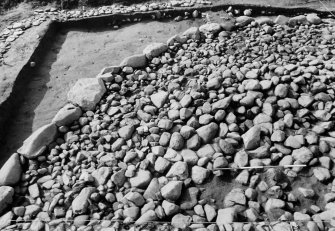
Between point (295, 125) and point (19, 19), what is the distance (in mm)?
4531

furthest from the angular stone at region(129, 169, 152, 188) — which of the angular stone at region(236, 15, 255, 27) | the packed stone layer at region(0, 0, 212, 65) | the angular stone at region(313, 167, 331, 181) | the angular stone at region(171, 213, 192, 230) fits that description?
the packed stone layer at region(0, 0, 212, 65)

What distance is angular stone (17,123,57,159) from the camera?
3.55 meters

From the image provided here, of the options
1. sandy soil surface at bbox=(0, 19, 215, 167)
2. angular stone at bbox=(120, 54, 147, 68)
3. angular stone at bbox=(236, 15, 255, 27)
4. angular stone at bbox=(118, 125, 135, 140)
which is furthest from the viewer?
angular stone at bbox=(236, 15, 255, 27)

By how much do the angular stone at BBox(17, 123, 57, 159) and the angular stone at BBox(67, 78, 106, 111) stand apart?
42 centimetres

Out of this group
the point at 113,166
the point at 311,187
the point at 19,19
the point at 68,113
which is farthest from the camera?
the point at 19,19

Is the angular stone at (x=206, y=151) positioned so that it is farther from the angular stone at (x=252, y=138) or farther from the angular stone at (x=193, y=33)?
the angular stone at (x=193, y=33)

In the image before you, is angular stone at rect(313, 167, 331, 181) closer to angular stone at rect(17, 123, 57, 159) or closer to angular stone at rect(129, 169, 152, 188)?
angular stone at rect(129, 169, 152, 188)

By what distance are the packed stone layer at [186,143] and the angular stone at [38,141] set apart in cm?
1

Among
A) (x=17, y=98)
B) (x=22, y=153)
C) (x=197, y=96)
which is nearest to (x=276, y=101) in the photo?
(x=197, y=96)

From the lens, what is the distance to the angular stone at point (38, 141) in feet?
11.6

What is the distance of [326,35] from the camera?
4.45 meters

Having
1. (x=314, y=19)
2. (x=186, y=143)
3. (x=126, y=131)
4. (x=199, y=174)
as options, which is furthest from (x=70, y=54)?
(x=314, y=19)

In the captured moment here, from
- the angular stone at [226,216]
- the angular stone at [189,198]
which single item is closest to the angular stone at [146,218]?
→ the angular stone at [189,198]

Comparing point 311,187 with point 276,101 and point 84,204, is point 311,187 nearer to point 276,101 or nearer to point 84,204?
point 276,101
